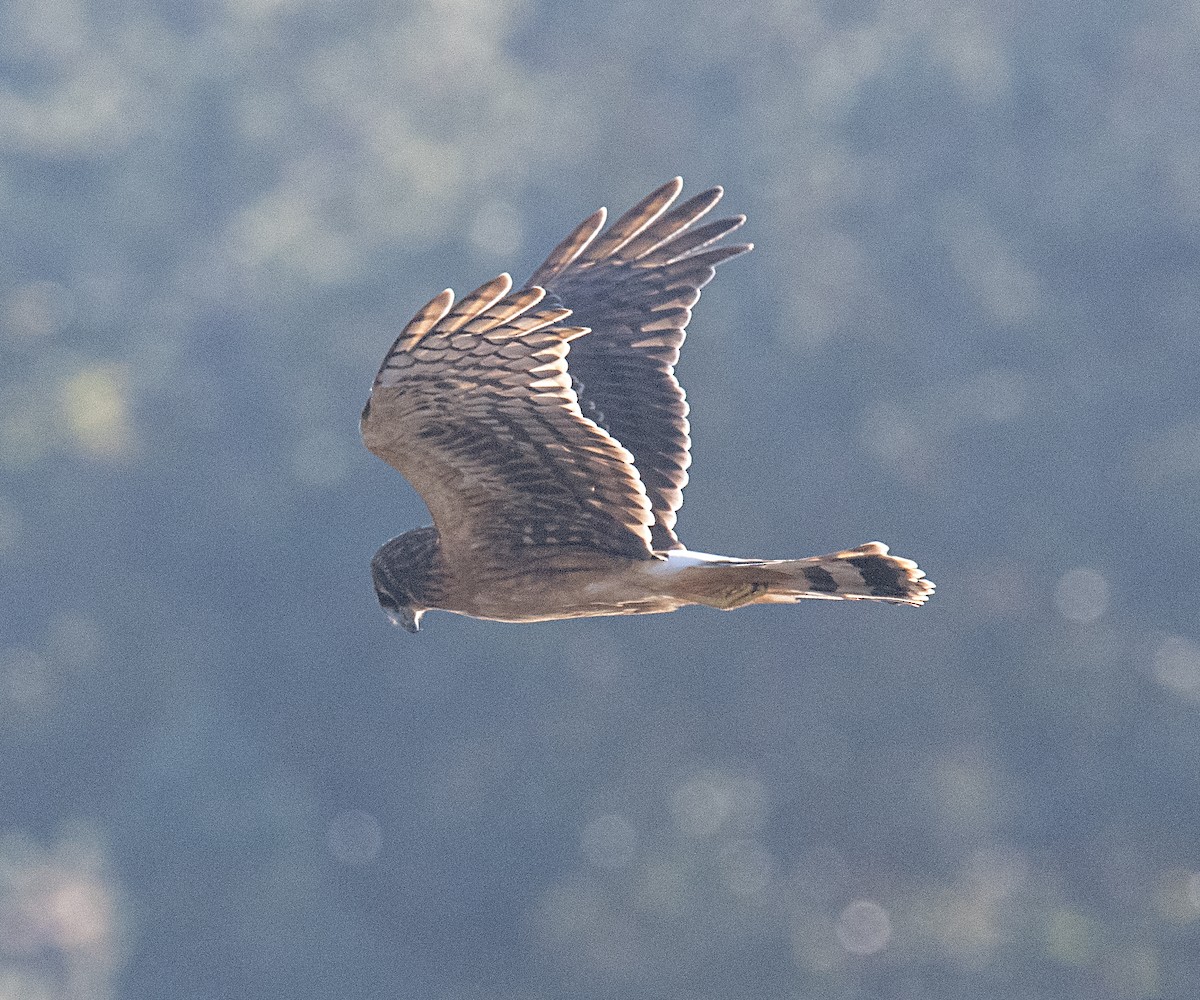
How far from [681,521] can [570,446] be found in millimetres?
26854

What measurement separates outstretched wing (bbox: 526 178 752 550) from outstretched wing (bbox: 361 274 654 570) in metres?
0.51

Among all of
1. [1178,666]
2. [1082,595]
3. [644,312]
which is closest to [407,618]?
[644,312]

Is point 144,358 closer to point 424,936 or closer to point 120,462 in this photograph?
point 120,462

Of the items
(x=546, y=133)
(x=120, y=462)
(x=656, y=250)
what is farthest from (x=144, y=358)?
(x=656, y=250)

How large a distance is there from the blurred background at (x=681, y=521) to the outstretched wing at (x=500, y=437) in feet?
73.2

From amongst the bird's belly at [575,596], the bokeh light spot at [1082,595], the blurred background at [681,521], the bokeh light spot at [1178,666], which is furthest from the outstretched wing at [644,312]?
the bokeh light spot at [1082,595]

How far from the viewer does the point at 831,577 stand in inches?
209

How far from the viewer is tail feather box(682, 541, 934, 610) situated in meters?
5.29

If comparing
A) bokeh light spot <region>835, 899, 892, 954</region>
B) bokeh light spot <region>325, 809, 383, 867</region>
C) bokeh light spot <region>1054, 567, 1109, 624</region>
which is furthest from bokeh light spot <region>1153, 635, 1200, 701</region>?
bokeh light spot <region>325, 809, 383, 867</region>

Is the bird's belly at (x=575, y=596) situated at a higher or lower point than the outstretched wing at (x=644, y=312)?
lower

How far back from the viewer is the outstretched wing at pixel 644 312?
238 inches

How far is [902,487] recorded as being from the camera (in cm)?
3412

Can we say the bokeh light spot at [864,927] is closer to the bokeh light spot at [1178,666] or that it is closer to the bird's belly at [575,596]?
the bokeh light spot at [1178,666]

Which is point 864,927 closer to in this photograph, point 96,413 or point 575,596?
point 96,413
